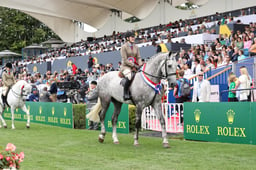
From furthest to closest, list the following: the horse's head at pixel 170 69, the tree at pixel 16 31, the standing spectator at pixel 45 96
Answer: the tree at pixel 16 31
the standing spectator at pixel 45 96
the horse's head at pixel 170 69

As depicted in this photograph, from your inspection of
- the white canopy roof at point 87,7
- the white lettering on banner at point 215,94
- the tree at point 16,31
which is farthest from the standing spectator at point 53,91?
the tree at point 16,31

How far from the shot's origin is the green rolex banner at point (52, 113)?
60.6 feet

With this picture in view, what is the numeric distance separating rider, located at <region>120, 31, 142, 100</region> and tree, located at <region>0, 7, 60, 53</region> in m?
60.6

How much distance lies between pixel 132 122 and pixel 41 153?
227 inches

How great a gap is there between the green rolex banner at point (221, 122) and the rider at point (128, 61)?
6.95ft

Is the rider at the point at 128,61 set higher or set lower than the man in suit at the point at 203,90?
higher

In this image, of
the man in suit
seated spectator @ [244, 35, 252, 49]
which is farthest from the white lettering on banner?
seated spectator @ [244, 35, 252, 49]

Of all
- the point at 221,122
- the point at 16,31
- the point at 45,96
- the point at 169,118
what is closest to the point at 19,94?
the point at 45,96

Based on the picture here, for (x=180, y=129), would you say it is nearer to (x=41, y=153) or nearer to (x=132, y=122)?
(x=132, y=122)

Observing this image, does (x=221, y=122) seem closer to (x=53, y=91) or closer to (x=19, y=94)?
(x=19, y=94)

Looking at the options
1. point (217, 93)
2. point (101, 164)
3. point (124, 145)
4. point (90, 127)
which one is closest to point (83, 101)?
point (90, 127)

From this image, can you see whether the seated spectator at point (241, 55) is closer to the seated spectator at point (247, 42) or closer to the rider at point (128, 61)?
the seated spectator at point (247, 42)

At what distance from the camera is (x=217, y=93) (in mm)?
15680

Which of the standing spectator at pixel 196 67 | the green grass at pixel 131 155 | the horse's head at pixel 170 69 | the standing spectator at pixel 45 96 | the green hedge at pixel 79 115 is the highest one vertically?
the standing spectator at pixel 196 67
